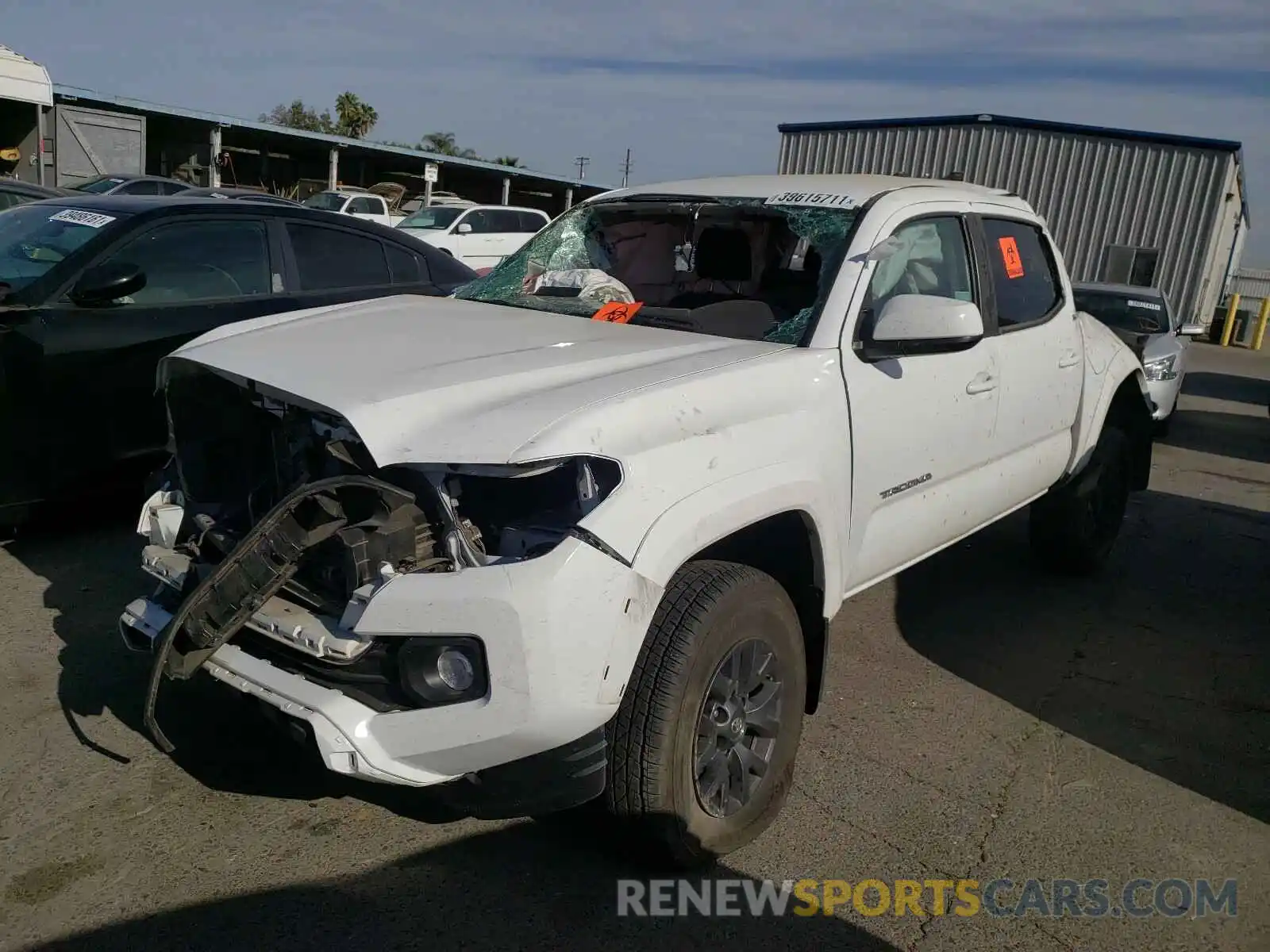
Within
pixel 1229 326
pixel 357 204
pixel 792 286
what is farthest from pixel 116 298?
pixel 1229 326

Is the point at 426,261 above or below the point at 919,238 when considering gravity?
below

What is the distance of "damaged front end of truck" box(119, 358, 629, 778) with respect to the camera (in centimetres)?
249

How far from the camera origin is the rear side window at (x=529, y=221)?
2094 cm

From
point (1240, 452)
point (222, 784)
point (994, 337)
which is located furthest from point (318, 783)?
point (1240, 452)

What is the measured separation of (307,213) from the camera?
593 centimetres

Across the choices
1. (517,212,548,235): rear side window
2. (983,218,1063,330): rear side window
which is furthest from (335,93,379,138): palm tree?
(983,218,1063,330): rear side window

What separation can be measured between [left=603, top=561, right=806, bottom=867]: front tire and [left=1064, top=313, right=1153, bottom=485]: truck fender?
2633mm

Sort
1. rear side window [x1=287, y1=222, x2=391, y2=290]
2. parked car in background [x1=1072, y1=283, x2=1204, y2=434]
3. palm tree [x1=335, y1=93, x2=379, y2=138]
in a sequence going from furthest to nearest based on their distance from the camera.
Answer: palm tree [x1=335, y1=93, x2=379, y2=138], parked car in background [x1=1072, y1=283, x2=1204, y2=434], rear side window [x1=287, y1=222, x2=391, y2=290]

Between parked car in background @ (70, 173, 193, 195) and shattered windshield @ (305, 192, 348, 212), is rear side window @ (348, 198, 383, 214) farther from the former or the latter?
parked car in background @ (70, 173, 193, 195)

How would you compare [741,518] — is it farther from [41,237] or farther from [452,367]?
[41,237]

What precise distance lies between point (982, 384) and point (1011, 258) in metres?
0.86

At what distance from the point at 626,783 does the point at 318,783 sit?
1.17 metres

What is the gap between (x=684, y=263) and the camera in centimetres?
477

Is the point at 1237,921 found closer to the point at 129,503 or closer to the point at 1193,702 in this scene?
the point at 1193,702
